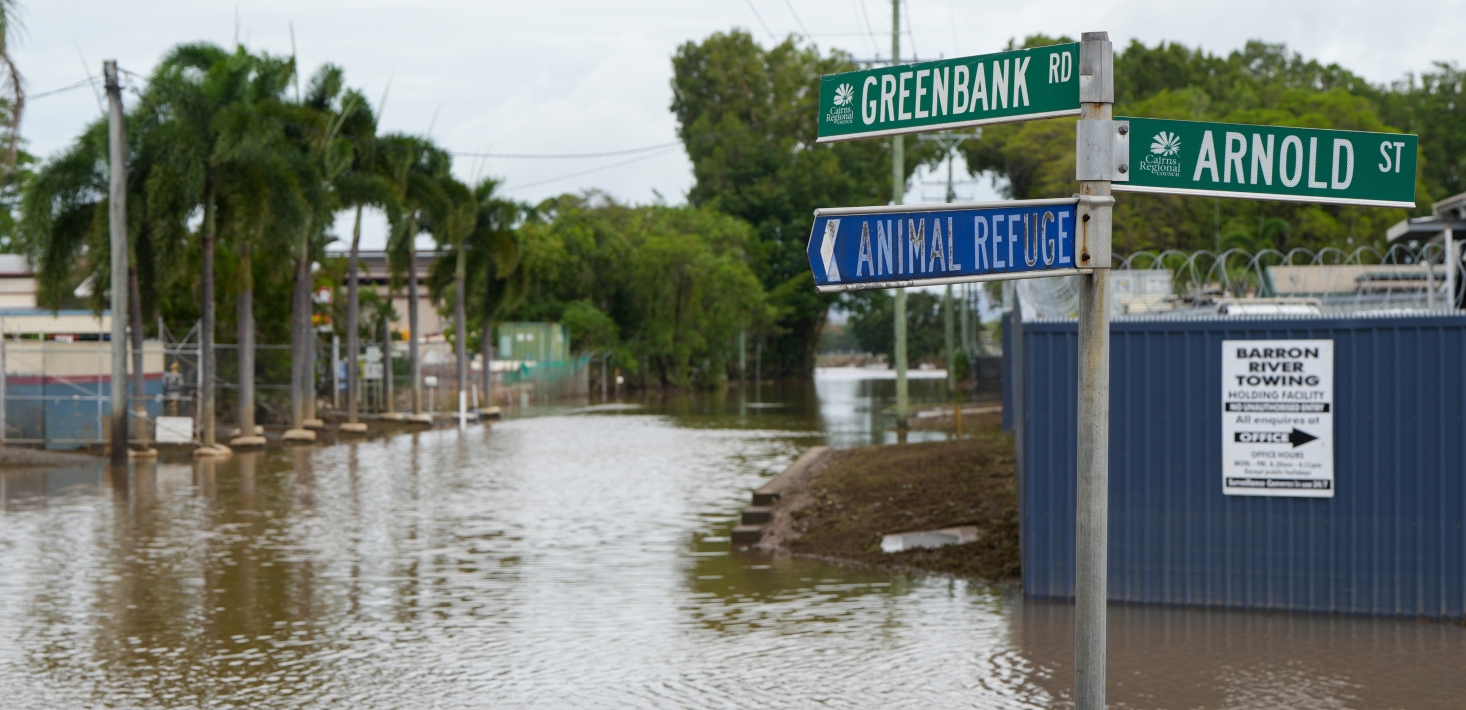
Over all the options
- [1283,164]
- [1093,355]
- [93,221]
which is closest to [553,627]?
[1093,355]

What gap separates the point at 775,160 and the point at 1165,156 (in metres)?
87.9

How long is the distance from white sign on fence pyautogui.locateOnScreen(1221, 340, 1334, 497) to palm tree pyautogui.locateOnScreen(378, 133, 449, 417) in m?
27.6

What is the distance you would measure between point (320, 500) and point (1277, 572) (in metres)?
13.1

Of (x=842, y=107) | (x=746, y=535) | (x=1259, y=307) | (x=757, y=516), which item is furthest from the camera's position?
(x=1259, y=307)

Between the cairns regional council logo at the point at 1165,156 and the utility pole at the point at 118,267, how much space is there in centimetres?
2368

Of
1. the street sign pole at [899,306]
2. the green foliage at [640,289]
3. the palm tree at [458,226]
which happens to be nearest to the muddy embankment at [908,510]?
the street sign pole at [899,306]

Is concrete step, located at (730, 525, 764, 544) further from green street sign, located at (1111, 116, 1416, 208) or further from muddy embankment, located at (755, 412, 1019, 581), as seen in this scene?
green street sign, located at (1111, 116, 1416, 208)

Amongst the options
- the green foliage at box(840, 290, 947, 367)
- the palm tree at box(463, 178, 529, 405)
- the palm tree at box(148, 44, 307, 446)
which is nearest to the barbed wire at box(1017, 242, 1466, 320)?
the palm tree at box(148, 44, 307, 446)

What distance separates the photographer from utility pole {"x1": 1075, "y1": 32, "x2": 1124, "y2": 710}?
4.97m

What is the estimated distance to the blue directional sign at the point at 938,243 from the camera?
16.5 feet

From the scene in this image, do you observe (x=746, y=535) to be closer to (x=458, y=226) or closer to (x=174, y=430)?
(x=174, y=430)

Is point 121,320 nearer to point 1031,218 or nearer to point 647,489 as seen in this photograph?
point 647,489

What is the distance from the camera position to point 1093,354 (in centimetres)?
497

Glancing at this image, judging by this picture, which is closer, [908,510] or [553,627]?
[553,627]
